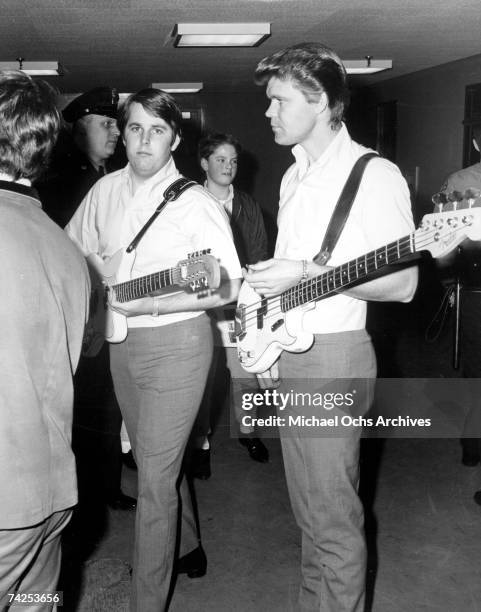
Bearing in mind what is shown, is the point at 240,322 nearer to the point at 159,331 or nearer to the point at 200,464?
the point at 159,331

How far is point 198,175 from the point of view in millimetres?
10797

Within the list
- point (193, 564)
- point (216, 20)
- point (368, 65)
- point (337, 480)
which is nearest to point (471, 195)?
point (337, 480)

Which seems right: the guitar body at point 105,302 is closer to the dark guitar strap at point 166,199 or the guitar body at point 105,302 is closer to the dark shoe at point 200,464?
the dark guitar strap at point 166,199

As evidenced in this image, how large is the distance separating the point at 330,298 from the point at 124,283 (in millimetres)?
866

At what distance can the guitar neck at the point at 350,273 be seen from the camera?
177 centimetres

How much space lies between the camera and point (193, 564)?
277 cm

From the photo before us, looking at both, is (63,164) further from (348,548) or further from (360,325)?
(348,548)

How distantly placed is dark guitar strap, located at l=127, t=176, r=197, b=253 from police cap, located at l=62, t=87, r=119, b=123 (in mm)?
1156

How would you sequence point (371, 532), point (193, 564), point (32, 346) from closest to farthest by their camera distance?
point (32, 346), point (193, 564), point (371, 532)

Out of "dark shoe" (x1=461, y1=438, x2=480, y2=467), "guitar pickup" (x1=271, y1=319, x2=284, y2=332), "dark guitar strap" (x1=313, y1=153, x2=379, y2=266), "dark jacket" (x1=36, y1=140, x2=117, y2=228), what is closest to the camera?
"dark guitar strap" (x1=313, y1=153, x2=379, y2=266)

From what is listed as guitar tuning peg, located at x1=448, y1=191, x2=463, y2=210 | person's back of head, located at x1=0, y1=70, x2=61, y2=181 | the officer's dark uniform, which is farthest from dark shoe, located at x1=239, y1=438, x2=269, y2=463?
person's back of head, located at x1=0, y1=70, x2=61, y2=181

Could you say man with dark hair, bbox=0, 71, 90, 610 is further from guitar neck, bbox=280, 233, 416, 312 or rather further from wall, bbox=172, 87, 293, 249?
wall, bbox=172, 87, 293, 249

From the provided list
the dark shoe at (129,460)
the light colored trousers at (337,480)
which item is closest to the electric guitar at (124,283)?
the light colored trousers at (337,480)

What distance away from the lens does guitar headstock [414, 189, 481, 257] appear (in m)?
1.68
